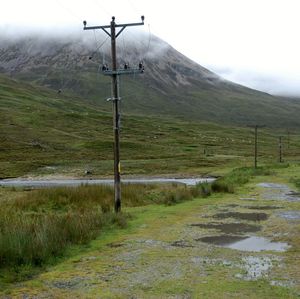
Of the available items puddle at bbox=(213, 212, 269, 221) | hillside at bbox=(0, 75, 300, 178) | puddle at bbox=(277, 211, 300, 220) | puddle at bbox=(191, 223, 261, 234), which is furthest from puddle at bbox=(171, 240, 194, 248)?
hillside at bbox=(0, 75, 300, 178)

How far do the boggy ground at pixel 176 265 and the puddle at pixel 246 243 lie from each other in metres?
0.21

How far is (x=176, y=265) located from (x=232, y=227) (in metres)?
7.75

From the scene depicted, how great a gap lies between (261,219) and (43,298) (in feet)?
48.4

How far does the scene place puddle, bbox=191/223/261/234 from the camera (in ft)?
66.5

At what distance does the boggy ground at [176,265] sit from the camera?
37.7 feet

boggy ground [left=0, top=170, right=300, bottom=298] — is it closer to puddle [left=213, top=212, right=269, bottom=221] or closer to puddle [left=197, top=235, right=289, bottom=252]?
puddle [left=197, top=235, right=289, bottom=252]

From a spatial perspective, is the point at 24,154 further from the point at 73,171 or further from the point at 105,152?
the point at 73,171

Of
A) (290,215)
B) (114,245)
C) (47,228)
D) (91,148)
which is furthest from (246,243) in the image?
(91,148)

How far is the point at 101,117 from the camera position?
639 ft

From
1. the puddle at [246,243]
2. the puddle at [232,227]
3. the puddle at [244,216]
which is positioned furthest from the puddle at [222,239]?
the puddle at [244,216]

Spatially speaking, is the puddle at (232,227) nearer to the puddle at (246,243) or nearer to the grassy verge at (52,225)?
the puddle at (246,243)

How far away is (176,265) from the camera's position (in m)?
14.0

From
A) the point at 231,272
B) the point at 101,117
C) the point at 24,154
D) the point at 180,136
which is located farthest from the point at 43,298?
the point at 101,117

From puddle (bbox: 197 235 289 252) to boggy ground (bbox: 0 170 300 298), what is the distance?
21 cm
